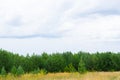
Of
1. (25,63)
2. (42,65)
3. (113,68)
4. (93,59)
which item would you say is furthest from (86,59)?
(25,63)

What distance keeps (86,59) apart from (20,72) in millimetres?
29280

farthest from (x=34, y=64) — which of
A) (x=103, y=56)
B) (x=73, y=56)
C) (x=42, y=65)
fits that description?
(x=103, y=56)

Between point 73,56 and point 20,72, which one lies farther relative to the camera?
point 73,56

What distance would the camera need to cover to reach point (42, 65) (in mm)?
55625

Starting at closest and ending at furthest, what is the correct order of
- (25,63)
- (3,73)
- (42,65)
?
(3,73), (25,63), (42,65)

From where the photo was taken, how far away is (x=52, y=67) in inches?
2141

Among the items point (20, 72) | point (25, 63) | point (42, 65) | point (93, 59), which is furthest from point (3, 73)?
point (93, 59)

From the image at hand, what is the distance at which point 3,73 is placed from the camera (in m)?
31.3

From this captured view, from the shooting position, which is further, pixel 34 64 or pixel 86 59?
pixel 86 59

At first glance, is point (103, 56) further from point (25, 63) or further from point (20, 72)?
point (20, 72)

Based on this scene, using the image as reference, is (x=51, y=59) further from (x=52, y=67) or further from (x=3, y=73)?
(x=3, y=73)

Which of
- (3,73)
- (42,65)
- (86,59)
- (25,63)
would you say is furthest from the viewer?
(86,59)

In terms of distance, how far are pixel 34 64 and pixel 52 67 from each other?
128 inches

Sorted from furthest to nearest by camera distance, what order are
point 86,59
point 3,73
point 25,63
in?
point 86,59
point 25,63
point 3,73
